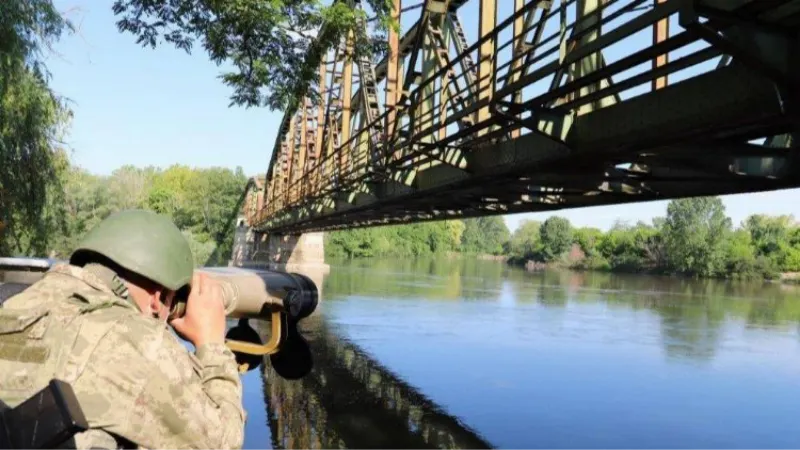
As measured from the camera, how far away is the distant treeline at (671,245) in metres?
71.9

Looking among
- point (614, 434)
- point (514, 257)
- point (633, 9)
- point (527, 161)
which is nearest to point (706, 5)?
point (633, 9)

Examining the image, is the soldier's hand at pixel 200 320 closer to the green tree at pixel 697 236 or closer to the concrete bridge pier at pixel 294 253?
the concrete bridge pier at pixel 294 253

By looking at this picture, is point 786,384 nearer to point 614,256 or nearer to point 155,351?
point 155,351

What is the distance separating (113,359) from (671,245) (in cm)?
7944

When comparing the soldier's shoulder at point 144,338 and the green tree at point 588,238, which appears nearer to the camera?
the soldier's shoulder at point 144,338

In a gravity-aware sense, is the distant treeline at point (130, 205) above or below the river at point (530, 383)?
above

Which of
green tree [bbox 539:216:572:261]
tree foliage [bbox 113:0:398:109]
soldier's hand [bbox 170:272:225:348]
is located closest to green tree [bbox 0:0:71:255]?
tree foliage [bbox 113:0:398:109]


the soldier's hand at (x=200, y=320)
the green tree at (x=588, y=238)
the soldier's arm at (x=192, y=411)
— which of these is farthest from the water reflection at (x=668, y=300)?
the green tree at (x=588, y=238)

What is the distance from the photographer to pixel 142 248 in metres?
2.01

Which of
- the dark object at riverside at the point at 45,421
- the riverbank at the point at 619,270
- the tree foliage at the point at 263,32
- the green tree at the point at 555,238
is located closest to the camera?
the dark object at riverside at the point at 45,421

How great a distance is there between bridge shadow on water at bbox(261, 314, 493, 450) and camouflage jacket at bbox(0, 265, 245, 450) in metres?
9.55

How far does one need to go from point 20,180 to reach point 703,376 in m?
16.4

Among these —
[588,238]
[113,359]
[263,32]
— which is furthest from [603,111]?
[588,238]

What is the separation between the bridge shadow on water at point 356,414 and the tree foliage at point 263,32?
5.44 metres
